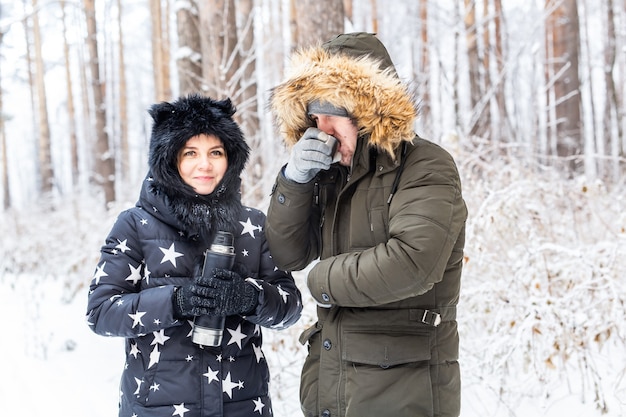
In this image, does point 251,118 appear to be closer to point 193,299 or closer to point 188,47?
point 188,47

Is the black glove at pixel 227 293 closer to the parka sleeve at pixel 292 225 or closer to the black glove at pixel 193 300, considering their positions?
the black glove at pixel 193 300

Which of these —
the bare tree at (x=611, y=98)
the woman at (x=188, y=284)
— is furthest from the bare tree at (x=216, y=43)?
the bare tree at (x=611, y=98)

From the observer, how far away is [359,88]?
6.29 ft


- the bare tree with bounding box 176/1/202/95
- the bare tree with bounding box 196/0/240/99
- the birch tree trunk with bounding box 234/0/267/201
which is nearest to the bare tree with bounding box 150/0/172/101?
the birch tree trunk with bounding box 234/0/267/201

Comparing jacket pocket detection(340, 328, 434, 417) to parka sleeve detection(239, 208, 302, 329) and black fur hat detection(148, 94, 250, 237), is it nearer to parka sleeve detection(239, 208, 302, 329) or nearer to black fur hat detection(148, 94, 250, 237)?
parka sleeve detection(239, 208, 302, 329)

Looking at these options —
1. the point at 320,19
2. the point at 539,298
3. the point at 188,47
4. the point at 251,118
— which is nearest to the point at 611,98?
the point at 251,118

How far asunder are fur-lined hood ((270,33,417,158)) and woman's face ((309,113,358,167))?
49 millimetres

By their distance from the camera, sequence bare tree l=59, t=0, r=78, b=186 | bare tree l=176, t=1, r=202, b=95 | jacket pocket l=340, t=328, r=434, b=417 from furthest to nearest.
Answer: bare tree l=59, t=0, r=78, b=186, bare tree l=176, t=1, r=202, b=95, jacket pocket l=340, t=328, r=434, b=417

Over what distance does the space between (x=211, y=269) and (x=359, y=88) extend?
31.2 inches

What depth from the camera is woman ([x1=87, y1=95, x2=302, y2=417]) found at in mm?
2100

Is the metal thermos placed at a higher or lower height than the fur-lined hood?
lower

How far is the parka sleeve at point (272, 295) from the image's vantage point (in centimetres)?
219

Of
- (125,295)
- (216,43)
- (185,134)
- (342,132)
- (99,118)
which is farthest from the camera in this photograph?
(99,118)

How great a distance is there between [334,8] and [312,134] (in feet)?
10.3
